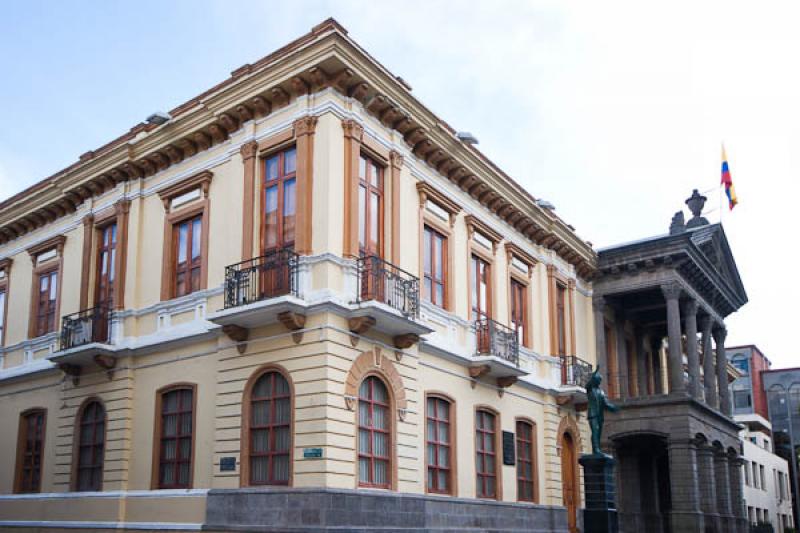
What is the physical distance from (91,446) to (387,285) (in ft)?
28.5

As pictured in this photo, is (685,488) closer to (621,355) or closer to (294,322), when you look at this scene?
(621,355)

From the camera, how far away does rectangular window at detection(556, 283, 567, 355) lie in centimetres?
2775

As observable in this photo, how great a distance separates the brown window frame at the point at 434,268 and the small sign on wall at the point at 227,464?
5.93 metres

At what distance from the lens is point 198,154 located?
816 inches

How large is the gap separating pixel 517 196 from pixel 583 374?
20.5ft

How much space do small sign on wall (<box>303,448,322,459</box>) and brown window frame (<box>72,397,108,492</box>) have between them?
6.67m

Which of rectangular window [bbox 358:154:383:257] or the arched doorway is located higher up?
rectangular window [bbox 358:154:383:257]

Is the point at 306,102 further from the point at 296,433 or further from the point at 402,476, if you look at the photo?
the point at 402,476

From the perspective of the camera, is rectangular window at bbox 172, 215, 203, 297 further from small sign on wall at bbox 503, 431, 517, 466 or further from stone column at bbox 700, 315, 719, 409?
stone column at bbox 700, 315, 719, 409

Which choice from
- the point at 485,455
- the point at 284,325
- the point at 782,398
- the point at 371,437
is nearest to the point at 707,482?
the point at 485,455

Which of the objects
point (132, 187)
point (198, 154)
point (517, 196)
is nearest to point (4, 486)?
point (132, 187)

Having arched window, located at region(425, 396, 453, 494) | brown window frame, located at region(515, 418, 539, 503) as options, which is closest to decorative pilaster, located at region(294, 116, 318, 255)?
arched window, located at region(425, 396, 453, 494)

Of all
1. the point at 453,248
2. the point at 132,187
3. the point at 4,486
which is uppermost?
the point at 132,187

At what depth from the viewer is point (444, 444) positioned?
67.5ft
